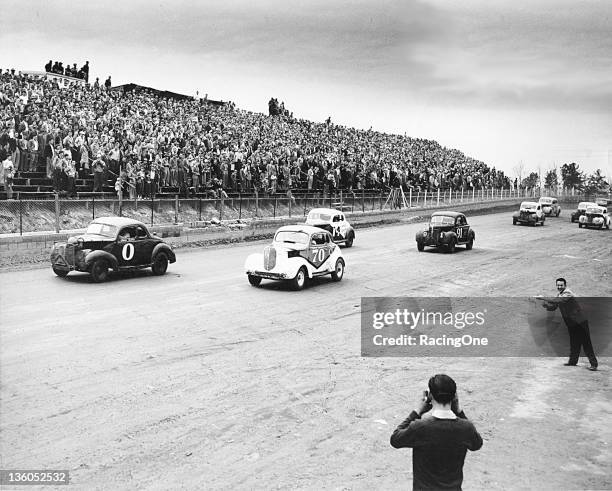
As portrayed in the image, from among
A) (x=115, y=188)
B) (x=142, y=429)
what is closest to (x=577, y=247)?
(x=115, y=188)

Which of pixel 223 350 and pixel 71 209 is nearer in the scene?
pixel 223 350

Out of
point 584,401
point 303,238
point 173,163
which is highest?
point 173,163

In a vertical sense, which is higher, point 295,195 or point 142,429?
point 295,195

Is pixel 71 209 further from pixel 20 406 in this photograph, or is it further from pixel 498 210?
pixel 498 210

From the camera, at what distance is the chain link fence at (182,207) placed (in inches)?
829

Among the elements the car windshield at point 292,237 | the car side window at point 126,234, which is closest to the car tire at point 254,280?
the car windshield at point 292,237

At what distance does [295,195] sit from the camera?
34.9m

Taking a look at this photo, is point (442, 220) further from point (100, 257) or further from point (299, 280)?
point (100, 257)

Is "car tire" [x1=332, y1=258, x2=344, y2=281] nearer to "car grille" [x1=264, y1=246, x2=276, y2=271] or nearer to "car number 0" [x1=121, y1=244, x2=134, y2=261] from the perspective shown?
"car grille" [x1=264, y1=246, x2=276, y2=271]

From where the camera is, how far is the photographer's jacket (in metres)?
4.24

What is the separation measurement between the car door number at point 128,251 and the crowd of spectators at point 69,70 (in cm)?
2647

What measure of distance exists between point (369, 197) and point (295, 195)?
8.03m

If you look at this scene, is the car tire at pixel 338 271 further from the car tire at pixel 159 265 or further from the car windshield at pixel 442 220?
the car windshield at pixel 442 220

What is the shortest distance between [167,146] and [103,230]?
12.4m
